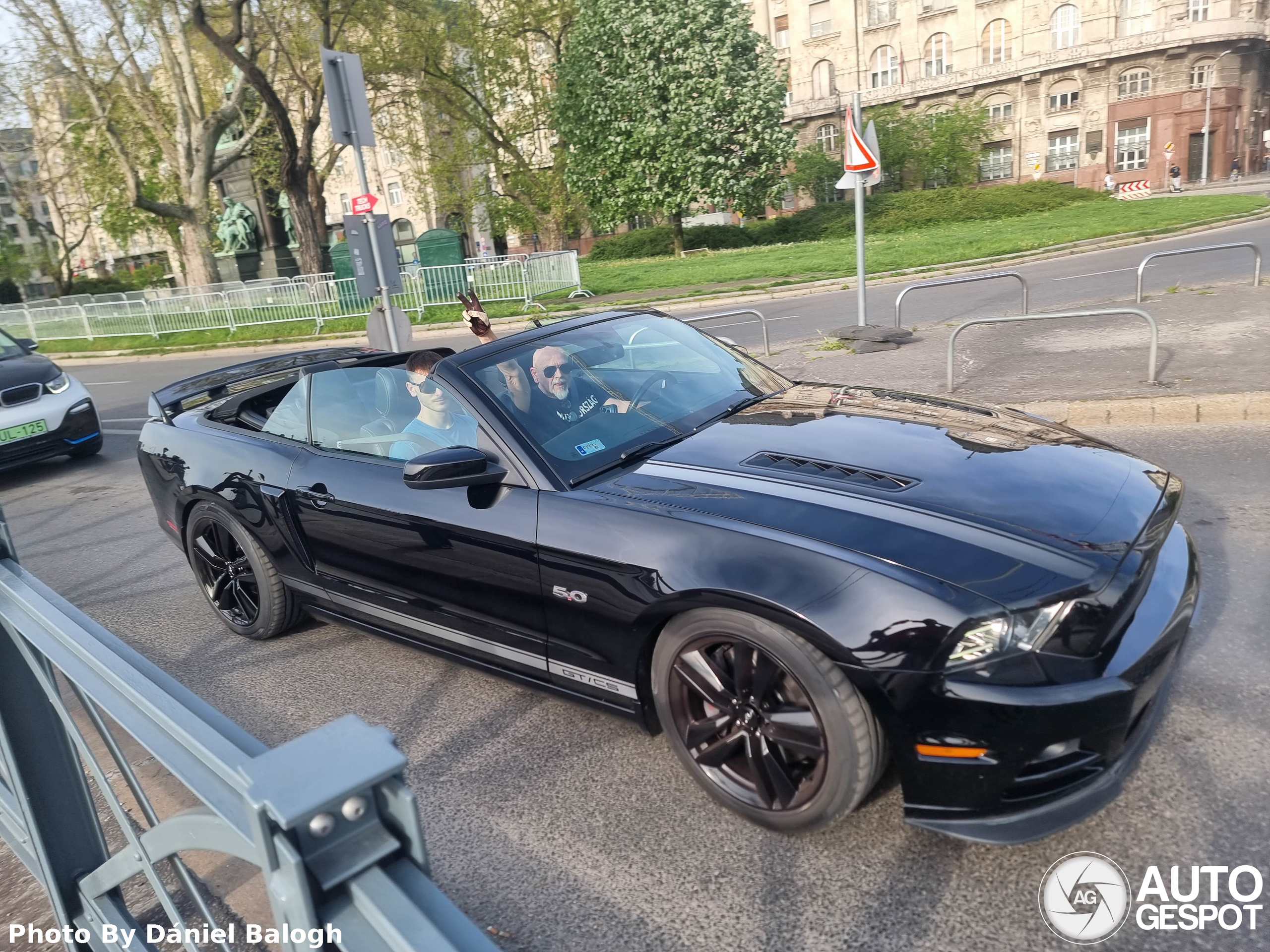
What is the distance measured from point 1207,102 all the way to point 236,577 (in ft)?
194

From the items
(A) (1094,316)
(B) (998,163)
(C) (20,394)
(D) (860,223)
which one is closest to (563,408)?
(A) (1094,316)

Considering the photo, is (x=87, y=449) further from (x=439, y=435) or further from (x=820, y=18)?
(x=820, y=18)

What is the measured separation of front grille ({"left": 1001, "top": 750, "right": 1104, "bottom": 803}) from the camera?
240 centimetres

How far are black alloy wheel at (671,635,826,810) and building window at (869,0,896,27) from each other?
61606mm

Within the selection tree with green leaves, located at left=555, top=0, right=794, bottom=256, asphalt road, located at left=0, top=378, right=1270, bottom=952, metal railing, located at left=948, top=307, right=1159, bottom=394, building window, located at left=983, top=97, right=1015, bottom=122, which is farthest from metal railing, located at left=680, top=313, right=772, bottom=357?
building window, located at left=983, top=97, right=1015, bottom=122

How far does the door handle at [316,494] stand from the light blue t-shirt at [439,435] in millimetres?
358

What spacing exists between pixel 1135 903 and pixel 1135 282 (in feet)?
45.2

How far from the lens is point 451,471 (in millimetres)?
3324

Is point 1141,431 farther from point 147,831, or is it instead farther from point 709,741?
point 147,831

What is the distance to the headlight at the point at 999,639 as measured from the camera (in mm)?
2379

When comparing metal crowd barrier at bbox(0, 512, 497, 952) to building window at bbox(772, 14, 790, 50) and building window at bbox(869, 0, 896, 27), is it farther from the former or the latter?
building window at bbox(772, 14, 790, 50)

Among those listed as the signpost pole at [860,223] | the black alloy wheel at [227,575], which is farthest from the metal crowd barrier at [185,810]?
the signpost pole at [860,223]

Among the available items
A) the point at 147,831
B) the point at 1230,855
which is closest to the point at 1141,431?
the point at 1230,855

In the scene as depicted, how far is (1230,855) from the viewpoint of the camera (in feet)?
8.13
